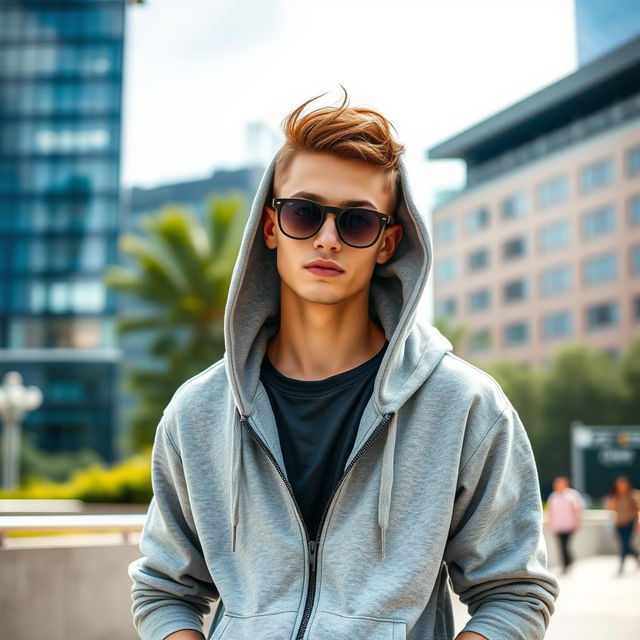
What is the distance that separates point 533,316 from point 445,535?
6718 centimetres

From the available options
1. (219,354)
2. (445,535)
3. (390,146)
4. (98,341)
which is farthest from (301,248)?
(98,341)

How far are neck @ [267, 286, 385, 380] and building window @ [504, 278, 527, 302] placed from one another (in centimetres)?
6788

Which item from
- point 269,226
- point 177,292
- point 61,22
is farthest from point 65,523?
point 61,22

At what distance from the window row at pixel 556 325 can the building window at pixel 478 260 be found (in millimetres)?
5081

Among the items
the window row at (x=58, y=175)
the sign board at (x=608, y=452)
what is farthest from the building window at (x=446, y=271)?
the sign board at (x=608, y=452)

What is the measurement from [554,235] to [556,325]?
21.3 feet

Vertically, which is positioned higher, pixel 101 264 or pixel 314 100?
pixel 101 264

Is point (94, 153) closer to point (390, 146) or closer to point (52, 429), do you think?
point (52, 429)

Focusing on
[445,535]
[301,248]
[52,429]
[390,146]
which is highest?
[390,146]

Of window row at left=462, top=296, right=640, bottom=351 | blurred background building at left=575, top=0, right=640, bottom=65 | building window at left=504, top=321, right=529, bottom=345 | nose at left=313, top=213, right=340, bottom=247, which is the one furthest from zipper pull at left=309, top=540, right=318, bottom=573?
building window at left=504, top=321, right=529, bottom=345

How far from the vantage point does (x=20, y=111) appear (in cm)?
6450

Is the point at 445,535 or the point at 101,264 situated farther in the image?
the point at 101,264

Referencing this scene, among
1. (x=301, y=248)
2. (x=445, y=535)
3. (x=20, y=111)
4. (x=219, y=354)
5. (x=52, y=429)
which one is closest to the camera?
(x=445, y=535)

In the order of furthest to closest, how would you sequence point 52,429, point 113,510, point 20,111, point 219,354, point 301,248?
1. point 20,111
2. point 52,429
3. point 219,354
4. point 113,510
5. point 301,248
